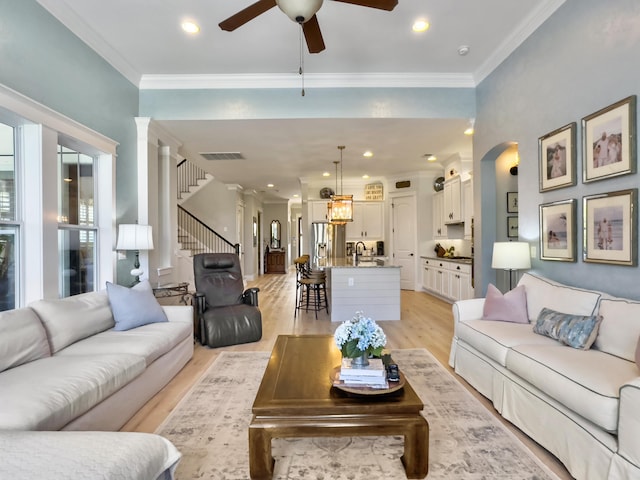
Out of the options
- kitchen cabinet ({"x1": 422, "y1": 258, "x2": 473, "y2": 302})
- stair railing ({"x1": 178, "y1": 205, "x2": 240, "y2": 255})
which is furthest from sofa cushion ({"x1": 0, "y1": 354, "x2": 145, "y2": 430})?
stair railing ({"x1": 178, "y1": 205, "x2": 240, "y2": 255})

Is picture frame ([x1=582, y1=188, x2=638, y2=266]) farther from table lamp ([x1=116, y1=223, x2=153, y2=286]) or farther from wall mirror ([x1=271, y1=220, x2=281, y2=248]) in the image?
wall mirror ([x1=271, y1=220, x2=281, y2=248])

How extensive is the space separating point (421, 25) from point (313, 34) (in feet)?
4.81

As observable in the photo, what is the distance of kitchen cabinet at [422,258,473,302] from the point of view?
567cm

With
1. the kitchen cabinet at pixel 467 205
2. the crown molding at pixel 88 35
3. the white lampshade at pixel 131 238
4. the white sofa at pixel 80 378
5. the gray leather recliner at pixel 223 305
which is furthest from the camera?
the kitchen cabinet at pixel 467 205

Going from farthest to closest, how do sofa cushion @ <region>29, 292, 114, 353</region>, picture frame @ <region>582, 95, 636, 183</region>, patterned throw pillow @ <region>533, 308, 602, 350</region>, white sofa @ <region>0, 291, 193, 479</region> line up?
1. sofa cushion @ <region>29, 292, 114, 353</region>
2. picture frame @ <region>582, 95, 636, 183</region>
3. patterned throw pillow @ <region>533, 308, 602, 350</region>
4. white sofa @ <region>0, 291, 193, 479</region>

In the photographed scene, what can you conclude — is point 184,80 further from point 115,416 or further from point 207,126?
point 115,416

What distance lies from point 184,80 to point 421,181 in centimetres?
546

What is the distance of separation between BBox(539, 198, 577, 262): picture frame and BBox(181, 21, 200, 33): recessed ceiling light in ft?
12.1

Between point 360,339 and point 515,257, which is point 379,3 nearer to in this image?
point 360,339

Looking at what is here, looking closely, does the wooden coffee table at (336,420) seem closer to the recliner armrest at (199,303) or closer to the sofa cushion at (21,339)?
the sofa cushion at (21,339)

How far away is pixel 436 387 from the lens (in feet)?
9.05

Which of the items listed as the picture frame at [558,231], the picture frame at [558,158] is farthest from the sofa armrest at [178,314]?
the picture frame at [558,158]

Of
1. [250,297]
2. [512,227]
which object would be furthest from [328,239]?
[512,227]

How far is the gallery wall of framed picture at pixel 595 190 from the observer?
89.6 inches
